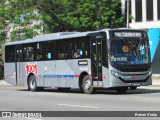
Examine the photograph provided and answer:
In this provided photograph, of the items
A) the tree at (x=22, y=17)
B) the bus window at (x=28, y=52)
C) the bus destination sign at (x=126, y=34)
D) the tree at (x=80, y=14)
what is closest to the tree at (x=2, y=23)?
the tree at (x=22, y=17)

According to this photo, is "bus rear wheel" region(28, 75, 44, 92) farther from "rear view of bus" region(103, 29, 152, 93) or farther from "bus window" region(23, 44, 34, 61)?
"rear view of bus" region(103, 29, 152, 93)

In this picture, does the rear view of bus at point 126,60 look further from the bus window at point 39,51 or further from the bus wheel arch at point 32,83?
the bus wheel arch at point 32,83

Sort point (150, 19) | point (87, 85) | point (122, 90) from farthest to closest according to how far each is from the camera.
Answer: point (150, 19)
point (122, 90)
point (87, 85)

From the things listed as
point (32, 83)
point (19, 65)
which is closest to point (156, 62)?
point (19, 65)

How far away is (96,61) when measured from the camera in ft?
80.8

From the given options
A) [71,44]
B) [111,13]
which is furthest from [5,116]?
[111,13]

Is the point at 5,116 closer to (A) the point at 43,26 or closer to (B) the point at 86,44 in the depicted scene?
(B) the point at 86,44

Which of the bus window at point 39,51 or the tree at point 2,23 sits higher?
the tree at point 2,23

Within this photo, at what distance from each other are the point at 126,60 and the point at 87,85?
2.70 m

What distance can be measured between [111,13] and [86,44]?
2391 cm

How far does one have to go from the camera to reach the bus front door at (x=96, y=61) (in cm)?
2447

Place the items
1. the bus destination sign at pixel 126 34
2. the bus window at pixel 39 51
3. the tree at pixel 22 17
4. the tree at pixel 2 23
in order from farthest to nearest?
the tree at pixel 2 23 → the tree at pixel 22 17 → the bus window at pixel 39 51 → the bus destination sign at pixel 126 34

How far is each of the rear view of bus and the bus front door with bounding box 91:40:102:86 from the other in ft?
2.16

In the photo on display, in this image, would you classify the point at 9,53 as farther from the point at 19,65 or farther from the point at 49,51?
the point at 49,51
